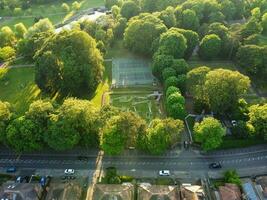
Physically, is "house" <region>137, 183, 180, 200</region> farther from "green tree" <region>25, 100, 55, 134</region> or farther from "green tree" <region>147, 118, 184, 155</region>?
"green tree" <region>25, 100, 55, 134</region>

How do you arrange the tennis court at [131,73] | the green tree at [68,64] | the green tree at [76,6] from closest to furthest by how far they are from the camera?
1. the green tree at [68,64]
2. the tennis court at [131,73]
3. the green tree at [76,6]

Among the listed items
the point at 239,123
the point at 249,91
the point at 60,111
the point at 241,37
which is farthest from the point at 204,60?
the point at 60,111

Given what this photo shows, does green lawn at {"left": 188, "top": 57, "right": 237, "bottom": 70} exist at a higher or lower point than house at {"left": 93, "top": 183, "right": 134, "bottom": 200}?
higher

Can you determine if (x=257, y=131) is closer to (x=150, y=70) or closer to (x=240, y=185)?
(x=240, y=185)

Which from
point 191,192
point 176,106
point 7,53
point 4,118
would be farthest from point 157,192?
point 7,53

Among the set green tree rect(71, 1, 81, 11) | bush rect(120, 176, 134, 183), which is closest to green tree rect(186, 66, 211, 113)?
bush rect(120, 176, 134, 183)

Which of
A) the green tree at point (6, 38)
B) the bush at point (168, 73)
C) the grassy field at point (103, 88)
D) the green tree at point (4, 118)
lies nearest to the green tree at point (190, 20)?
the grassy field at point (103, 88)

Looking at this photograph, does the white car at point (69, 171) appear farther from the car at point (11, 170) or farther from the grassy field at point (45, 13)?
the grassy field at point (45, 13)
